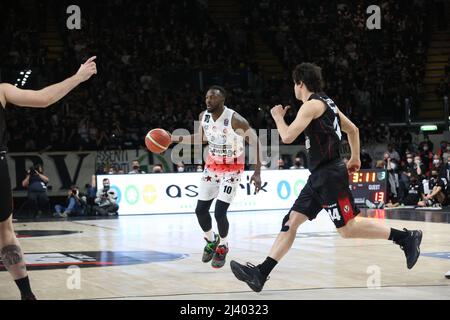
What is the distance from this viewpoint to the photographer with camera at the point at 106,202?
71.4ft

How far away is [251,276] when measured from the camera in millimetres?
7398

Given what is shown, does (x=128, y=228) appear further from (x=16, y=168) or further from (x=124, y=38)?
(x=124, y=38)

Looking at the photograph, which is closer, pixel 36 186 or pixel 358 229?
pixel 358 229

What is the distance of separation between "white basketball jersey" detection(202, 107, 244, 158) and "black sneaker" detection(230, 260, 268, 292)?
2.71 meters

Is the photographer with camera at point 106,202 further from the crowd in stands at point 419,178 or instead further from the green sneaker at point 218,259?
the green sneaker at point 218,259

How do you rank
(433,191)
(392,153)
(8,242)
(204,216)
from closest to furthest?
1. (8,242)
2. (204,216)
3. (433,191)
4. (392,153)

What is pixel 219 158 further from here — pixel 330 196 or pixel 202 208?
pixel 330 196

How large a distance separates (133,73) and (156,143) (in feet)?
58.3

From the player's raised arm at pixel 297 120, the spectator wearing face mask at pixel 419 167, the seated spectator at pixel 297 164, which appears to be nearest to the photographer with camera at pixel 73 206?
the seated spectator at pixel 297 164

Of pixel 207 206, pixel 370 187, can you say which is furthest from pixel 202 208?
pixel 370 187

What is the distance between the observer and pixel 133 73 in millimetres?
27656

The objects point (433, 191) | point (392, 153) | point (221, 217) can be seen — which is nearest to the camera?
point (221, 217)

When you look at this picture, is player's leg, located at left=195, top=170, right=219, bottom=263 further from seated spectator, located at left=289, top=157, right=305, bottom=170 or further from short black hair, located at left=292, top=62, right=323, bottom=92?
seated spectator, located at left=289, top=157, right=305, bottom=170

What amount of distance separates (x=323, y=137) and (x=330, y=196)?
1.82 feet
